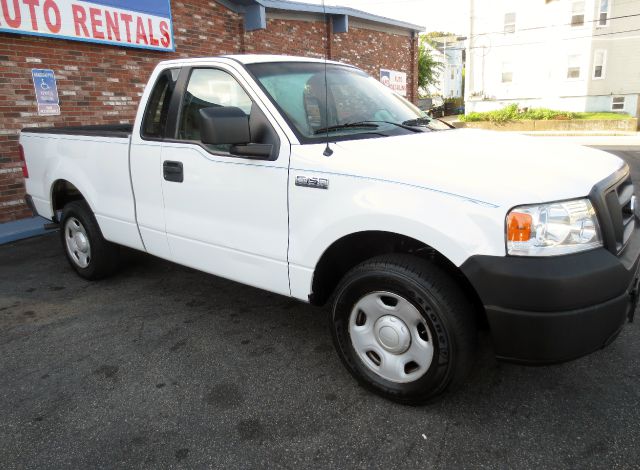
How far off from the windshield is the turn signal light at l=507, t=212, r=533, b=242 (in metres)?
1.17

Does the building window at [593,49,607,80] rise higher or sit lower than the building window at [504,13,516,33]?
lower

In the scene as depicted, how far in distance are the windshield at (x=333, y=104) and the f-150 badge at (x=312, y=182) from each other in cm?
26

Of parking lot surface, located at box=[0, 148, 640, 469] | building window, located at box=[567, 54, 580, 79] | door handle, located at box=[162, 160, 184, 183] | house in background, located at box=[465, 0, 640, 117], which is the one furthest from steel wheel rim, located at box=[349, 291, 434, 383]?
building window, located at box=[567, 54, 580, 79]

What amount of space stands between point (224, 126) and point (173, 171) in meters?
0.86

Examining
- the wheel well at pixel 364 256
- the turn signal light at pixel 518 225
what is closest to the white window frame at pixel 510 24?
the wheel well at pixel 364 256

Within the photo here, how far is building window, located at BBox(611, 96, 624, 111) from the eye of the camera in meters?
27.3

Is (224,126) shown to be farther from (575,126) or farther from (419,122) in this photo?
(575,126)

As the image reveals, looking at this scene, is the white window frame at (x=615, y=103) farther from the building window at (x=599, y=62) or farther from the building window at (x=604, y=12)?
the building window at (x=604, y=12)

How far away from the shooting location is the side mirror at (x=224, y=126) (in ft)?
9.41

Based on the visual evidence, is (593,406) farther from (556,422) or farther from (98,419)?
(98,419)

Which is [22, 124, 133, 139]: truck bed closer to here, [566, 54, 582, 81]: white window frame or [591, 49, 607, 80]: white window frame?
[566, 54, 582, 81]: white window frame

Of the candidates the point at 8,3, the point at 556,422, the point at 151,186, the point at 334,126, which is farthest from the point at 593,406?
the point at 8,3

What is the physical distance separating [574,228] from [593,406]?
108 centimetres

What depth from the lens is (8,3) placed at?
21.8 ft
